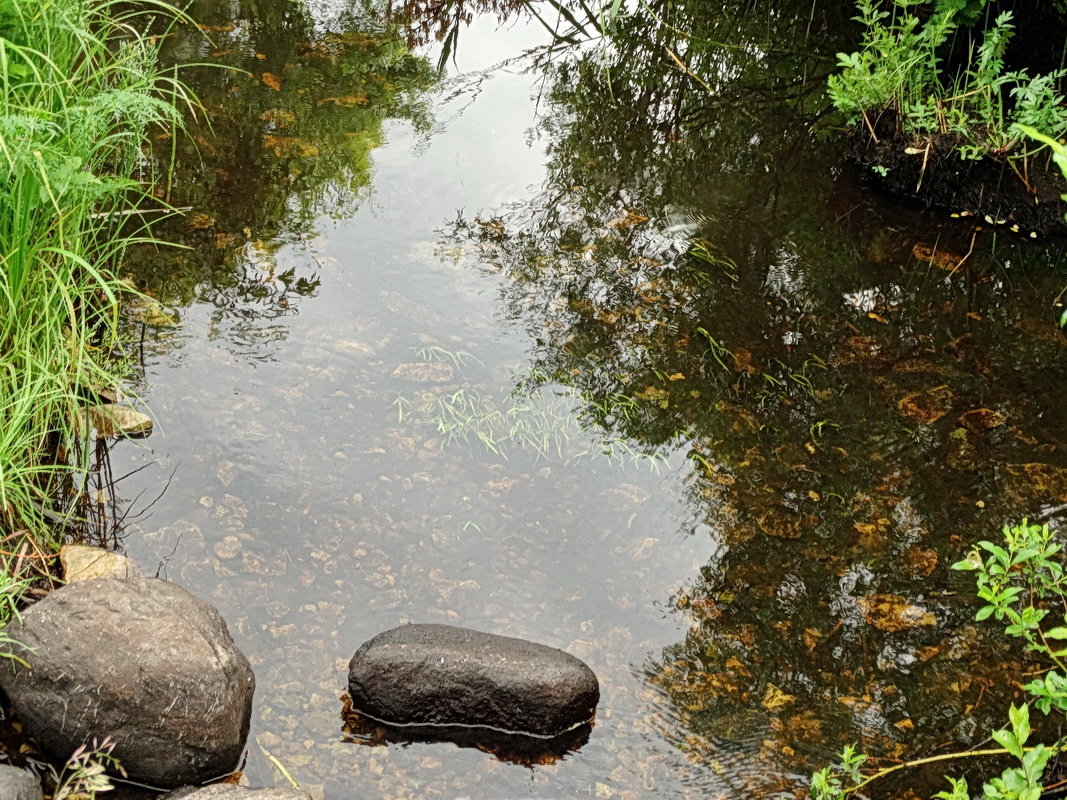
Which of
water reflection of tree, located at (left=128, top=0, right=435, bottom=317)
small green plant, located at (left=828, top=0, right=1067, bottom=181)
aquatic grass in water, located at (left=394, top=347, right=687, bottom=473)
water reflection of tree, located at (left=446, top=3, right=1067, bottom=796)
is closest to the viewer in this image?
water reflection of tree, located at (left=446, top=3, right=1067, bottom=796)

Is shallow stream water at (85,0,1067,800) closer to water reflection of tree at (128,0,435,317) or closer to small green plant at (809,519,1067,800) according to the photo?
water reflection of tree at (128,0,435,317)

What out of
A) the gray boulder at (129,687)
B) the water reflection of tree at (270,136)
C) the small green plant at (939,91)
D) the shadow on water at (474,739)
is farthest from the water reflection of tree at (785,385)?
the gray boulder at (129,687)

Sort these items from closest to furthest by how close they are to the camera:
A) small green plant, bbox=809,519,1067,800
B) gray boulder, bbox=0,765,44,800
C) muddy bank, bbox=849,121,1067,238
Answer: small green plant, bbox=809,519,1067,800
gray boulder, bbox=0,765,44,800
muddy bank, bbox=849,121,1067,238

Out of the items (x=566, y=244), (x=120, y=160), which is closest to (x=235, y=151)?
(x=120, y=160)

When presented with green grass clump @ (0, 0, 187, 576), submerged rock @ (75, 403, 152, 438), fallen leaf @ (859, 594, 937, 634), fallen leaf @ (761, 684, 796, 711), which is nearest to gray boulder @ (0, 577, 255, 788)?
green grass clump @ (0, 0, 187, 576)

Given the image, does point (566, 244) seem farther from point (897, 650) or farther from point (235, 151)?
point (897, 650)

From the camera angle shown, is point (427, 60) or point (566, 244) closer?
point (566, 244)

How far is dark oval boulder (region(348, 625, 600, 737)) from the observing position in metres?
3.40

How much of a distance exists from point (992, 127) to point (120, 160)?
5326 millimetres

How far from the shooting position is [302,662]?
11.8 ft

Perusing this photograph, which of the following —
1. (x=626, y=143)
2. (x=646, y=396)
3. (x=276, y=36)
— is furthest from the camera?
(x=276, y=36)

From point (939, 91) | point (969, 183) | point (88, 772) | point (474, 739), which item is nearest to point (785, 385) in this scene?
point (969, 183)

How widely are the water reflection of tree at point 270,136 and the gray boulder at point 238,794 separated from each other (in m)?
2.77

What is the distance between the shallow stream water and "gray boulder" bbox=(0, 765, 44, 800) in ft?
2.29
